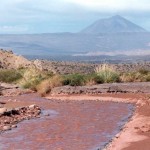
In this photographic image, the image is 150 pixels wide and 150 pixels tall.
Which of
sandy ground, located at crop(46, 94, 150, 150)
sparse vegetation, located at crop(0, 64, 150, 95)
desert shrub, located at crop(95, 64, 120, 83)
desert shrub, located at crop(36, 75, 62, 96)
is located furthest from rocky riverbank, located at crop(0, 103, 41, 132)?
desert shrub, located at crop(95, 64, 120, 83)

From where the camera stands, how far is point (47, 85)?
114 ft

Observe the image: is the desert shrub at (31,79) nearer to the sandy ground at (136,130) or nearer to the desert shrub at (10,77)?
the desert shrub at (10,77)

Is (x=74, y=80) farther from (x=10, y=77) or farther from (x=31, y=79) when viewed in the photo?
(x=10, y=77)

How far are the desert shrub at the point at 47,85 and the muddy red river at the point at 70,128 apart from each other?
588 centimetres

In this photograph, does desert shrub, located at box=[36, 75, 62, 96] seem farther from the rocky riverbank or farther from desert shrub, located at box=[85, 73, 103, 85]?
the rocky riverbank

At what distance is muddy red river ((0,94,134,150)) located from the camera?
17.4 meters

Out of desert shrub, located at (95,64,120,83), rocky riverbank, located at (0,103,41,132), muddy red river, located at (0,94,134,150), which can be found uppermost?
desert shrub, located at (95,64,120,83)

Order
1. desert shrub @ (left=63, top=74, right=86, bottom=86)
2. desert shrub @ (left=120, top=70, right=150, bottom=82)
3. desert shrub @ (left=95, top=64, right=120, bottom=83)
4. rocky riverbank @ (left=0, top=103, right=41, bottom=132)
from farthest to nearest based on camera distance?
desert shrub @ (left=120, top=70, right=150, bottom=82)
desert shrub @ (left=95, top=64, right=120, bottom=83)
desert shrub @ (left=63, top=74, right=86, bottom=86)
rocky riverbank @ (left=0, top=103, right=41, bottom=132)

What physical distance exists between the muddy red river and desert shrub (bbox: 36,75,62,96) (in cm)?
588

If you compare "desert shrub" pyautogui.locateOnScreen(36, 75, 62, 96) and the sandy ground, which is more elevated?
"desert shrub" pyautogui.locateOnScreen(36, 75, 62, 96)

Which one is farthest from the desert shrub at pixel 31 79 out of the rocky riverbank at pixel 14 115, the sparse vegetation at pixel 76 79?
the rocky riverbank at pixel 14 115

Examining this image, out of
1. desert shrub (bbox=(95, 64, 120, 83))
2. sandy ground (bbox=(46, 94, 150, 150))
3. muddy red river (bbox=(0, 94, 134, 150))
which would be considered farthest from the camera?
desert shrub (bbox=(95, 64, 120, 83))

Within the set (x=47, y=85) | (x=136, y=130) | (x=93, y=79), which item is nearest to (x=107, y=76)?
(x=93, y=79)

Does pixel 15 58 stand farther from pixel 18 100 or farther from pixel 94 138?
pixel 94 138
